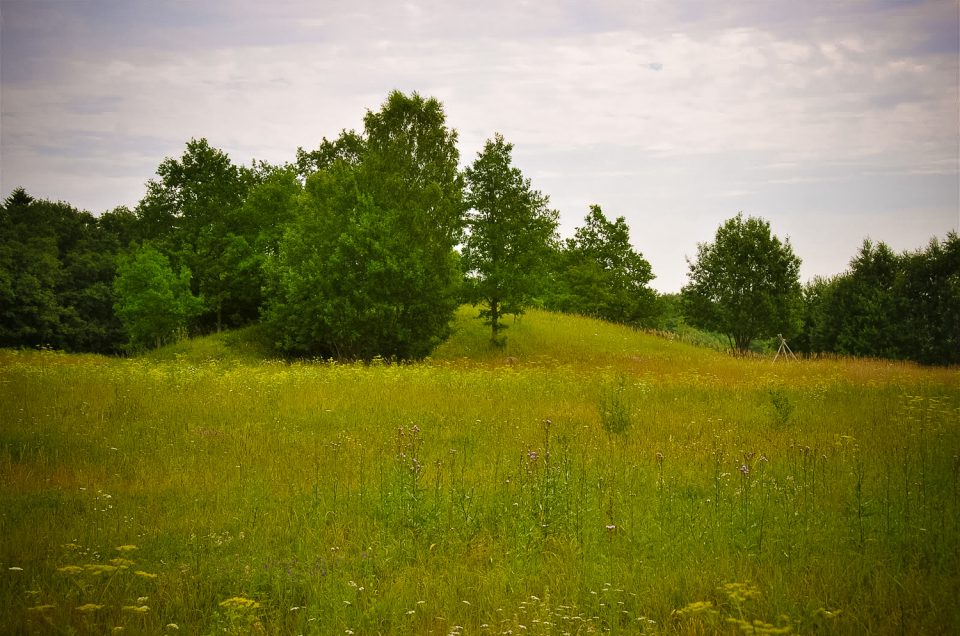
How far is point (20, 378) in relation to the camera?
1459cm

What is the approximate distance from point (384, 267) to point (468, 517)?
18000mm

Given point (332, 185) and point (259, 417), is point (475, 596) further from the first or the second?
point (332, 185)

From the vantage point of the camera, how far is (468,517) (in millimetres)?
6527

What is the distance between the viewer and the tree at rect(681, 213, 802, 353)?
42.2 meters

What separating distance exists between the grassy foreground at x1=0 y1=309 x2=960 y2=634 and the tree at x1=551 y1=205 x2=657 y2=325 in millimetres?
39563

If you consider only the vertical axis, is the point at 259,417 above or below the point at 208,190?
below

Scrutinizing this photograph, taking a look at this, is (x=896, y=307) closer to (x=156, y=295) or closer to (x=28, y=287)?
(x=156, y=295)

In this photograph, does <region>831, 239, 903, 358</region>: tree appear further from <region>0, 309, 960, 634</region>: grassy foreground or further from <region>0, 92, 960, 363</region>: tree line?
<region>0, 309, 960, 634</region>: grassy foreground

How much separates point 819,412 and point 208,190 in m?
38.7

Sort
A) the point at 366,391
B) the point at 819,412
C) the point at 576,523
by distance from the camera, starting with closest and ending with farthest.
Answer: the point at 576,523 < the point at 819,412 < the point at 366,391

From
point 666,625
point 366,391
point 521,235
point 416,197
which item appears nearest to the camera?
point 666,625

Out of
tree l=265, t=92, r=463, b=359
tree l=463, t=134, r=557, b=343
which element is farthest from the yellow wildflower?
tree l=463, t=134, r=557, b=343

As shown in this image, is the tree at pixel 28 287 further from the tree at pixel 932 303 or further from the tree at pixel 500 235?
the tree at pixel 932 303

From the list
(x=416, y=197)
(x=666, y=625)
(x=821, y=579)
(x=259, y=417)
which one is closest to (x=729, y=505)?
(x=821, y=579)
